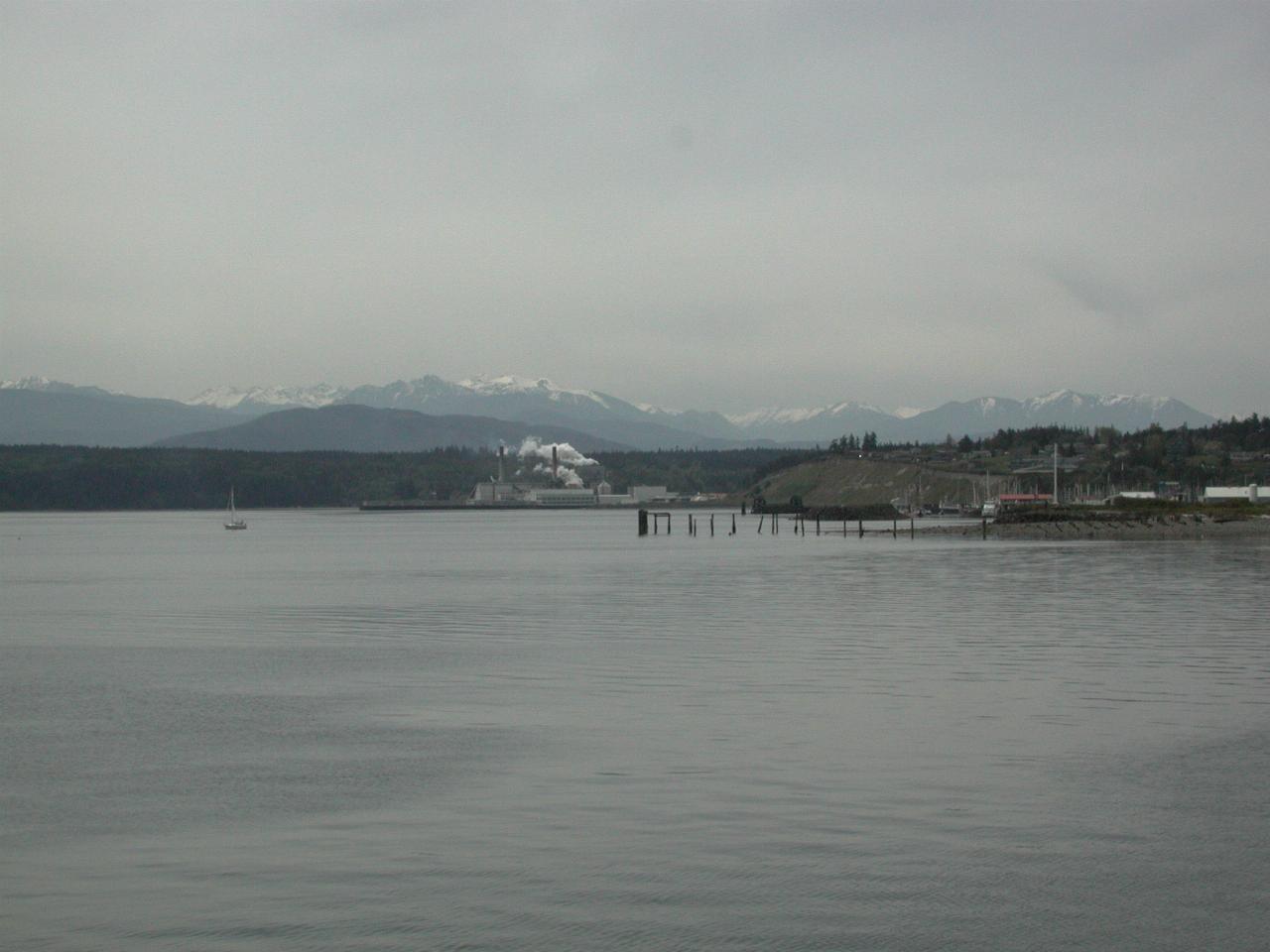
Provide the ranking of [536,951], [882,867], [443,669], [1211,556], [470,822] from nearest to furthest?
1. [536,951]
2. [882,867]
3. [470,822]
4. [443,669]
5. [1211,556]

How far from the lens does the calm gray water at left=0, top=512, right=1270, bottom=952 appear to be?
1212 centimetres

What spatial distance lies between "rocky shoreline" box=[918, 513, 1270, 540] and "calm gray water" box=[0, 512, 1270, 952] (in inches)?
2764

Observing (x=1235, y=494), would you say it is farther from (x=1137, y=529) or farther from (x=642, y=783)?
(x=642, y=783)

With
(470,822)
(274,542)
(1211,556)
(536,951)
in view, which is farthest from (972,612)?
(274,542)

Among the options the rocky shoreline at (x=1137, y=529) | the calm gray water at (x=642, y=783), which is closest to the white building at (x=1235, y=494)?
the rocky shoreline at (x=1137, y=529)

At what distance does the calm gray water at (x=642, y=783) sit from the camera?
12117 millimetres

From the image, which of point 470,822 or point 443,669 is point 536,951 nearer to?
point 470,822

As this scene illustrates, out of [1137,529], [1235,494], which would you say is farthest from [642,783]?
[1235,494]

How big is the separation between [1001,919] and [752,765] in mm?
6519

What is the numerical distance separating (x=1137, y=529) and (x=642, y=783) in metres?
104

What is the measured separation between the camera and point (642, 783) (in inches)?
682

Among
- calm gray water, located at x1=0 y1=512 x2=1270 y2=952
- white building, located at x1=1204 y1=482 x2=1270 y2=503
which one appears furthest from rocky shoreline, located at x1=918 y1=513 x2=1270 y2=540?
calm gray water, located at x1=0 y1=512 x2=1270 y2=952

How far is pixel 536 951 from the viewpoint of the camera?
11.2m

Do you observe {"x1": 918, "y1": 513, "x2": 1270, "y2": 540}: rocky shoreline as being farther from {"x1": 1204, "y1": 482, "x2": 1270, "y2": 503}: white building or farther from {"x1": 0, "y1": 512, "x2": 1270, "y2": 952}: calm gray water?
{"x1": 0, "y1": 512, "x2": 1270, "y2": 952}: calm gray water
